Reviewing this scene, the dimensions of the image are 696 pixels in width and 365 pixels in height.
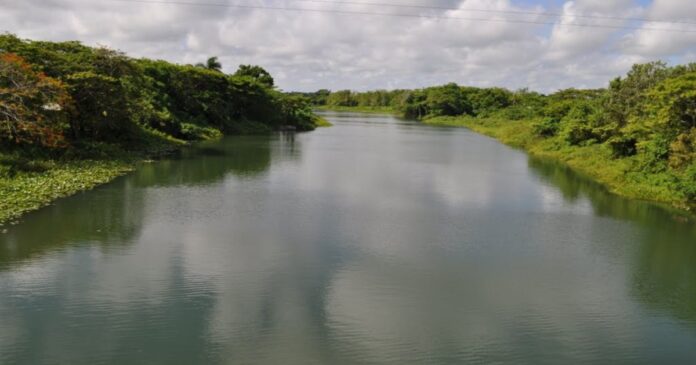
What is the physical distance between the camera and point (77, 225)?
58.9ft

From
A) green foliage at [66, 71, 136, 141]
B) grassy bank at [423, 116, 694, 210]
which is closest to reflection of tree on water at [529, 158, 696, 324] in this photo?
grassy bank at [423, 116, 694, 210]

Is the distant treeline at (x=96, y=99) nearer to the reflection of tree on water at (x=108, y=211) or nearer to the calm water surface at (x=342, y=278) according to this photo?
the reflection of tree on water at (x=108, y=211)

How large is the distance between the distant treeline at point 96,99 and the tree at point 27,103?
36 mm

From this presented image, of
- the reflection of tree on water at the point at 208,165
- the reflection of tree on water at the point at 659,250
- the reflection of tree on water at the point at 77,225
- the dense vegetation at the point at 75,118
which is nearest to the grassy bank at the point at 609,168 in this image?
Answer: the reflection of tree on water at the point at 659,250

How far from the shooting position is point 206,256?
15398mm

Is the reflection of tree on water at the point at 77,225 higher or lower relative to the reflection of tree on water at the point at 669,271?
higher

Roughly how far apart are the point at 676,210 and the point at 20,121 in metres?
27.1

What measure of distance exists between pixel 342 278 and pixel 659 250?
10690 millimetres

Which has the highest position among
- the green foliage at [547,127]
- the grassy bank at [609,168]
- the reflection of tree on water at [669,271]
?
the green foliage at [547,127]

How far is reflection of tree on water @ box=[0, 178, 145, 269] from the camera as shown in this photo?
15.6 m

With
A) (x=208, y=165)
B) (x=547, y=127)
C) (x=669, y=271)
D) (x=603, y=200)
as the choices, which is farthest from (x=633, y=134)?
(x=208, y=165)

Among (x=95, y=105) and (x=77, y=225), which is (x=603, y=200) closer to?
(x=77, y=225)

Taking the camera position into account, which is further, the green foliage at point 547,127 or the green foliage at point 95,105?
the green foliage at point 547,127

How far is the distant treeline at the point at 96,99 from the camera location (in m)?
23.7
